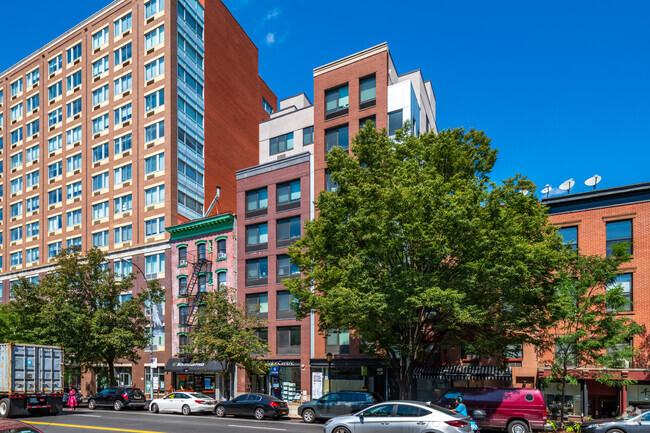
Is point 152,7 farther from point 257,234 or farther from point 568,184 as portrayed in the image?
point 568,184

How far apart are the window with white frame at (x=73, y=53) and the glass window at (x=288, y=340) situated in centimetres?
4235

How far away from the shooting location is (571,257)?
83.4 feet

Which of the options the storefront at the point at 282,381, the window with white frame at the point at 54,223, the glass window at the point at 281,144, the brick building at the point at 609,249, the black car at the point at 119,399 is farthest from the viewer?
the window with white frame at the point at 54,223

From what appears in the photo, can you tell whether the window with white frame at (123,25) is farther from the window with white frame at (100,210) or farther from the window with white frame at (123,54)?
the window with white frame at (100,210)

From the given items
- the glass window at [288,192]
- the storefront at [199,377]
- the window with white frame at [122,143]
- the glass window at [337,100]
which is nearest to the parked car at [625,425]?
the glass window at [288,192]

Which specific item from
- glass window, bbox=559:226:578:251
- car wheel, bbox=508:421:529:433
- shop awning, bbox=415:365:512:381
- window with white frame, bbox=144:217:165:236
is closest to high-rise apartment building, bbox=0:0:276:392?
window with white frame, bbox=144:217:165:236

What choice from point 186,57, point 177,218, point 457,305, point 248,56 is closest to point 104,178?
point 177,218

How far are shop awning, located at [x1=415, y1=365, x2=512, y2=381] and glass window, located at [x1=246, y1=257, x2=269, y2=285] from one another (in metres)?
14.9

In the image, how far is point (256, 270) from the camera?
142 ft

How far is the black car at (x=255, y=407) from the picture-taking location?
1116 inches

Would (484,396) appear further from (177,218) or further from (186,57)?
(186,57)

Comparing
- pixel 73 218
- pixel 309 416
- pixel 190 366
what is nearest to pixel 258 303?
pixel 190 366

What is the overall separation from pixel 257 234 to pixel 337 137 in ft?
33.9

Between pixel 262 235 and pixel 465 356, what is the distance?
1844cm
